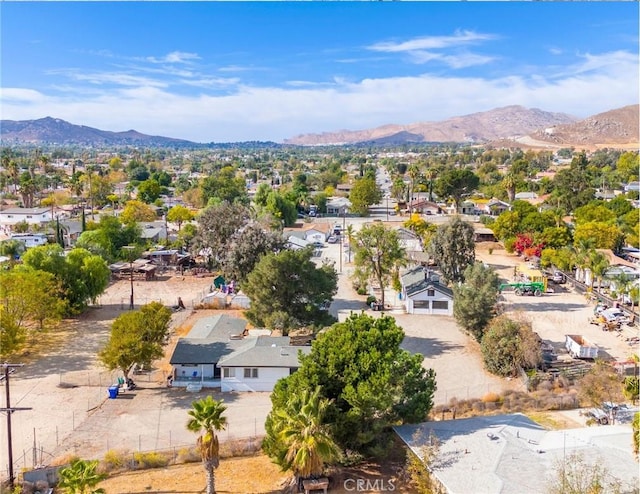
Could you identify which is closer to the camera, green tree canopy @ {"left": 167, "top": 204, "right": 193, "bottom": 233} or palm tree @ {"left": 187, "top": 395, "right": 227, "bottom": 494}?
palm tree @ {"left": 187, "top": 395, "right": 227, "bottom": 494}

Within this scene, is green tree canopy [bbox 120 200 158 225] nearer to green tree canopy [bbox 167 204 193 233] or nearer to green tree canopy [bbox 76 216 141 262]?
green tree canopy [bbox 167 204 193 233]

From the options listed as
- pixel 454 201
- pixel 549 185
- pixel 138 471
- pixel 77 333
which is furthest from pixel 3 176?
pixel 138 471

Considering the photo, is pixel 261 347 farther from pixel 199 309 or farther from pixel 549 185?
pixel 549 185

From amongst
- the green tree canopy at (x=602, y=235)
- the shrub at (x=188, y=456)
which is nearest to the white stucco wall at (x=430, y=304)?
the green tree canopy at (x=602, y=235)

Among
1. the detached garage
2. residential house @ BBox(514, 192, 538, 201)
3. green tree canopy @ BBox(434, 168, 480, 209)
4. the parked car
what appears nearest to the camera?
the parked car

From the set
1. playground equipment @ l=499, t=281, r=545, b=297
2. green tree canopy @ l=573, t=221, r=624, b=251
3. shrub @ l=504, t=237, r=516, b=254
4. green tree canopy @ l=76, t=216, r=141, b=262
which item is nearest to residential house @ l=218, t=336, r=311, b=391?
playground equipment @ l=499, t=281, r=545, b=297
